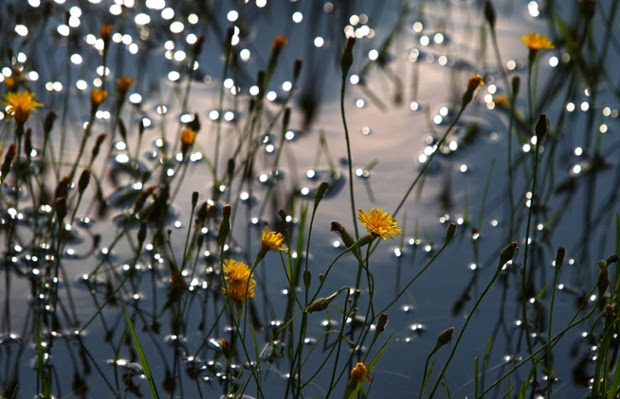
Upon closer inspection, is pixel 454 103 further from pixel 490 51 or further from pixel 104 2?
pixel 104 2

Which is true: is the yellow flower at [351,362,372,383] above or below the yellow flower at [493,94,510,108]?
below

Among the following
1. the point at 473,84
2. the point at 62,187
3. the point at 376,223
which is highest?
the point at 473,84

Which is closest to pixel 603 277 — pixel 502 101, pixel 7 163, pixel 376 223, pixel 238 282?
pixel 376 223

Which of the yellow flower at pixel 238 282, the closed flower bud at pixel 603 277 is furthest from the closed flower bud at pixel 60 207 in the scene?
the closed flower bud at pixel 603 277

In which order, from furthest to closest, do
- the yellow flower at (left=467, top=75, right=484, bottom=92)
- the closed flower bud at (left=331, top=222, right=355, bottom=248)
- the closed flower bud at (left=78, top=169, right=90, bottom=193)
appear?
the closed flower bud at (left=78, top=169, right=90, bottom=193) → the yellow flower at (left=467, top=75, right=484, bottom=92) → the closed flower bud at (left=331, top=222, right=355, bottom=248)

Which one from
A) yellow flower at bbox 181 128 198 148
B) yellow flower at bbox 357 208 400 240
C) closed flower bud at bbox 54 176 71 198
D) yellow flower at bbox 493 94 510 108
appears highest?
yellow flower at bbox 493 94 510 108

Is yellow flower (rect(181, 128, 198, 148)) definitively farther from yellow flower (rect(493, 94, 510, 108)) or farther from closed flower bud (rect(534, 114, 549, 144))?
yellow flower (rect(493, 94, 510, 108))

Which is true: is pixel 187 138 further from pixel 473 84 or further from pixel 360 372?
pixel 360 372

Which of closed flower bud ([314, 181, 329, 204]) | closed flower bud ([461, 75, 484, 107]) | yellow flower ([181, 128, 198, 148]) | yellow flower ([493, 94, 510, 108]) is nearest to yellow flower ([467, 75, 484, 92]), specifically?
closed flower bud ([461, 75, 484, 107])

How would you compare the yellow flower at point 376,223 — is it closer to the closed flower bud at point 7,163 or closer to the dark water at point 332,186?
the dark water at point 332,186

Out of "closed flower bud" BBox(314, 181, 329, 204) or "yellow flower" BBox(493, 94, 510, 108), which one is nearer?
"closed flower bud" BBox(314, 181, 329, 204)
